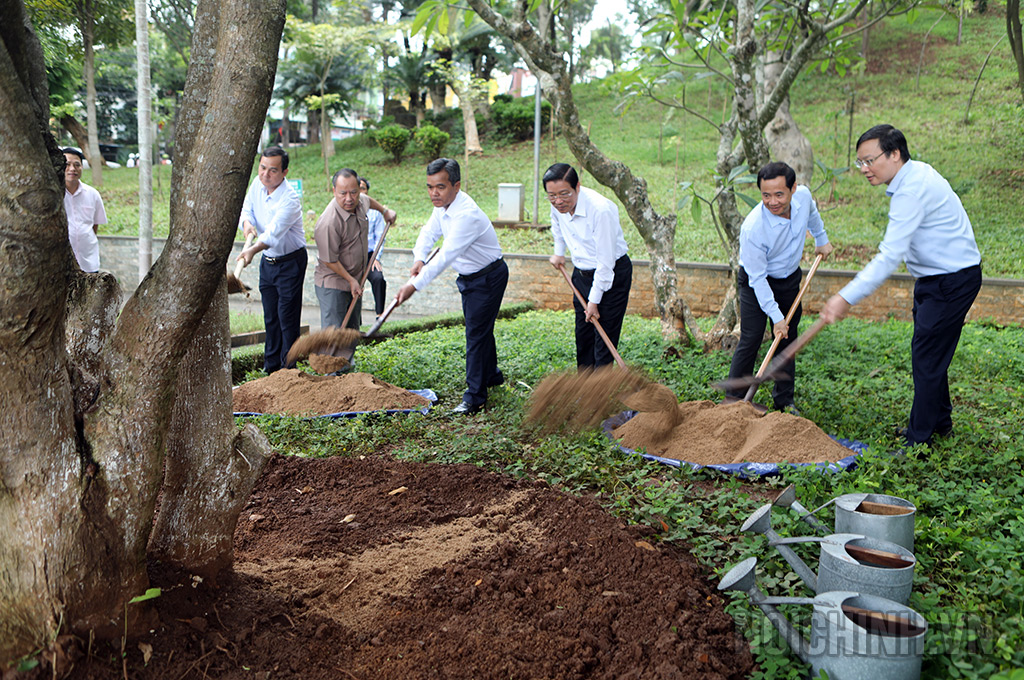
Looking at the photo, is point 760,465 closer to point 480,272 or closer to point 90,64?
point 480,272

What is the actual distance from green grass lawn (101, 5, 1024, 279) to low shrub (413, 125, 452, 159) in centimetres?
41

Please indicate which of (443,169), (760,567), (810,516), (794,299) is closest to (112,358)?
(760,567)

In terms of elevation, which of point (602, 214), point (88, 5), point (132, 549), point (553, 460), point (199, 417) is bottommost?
point (553, 460)

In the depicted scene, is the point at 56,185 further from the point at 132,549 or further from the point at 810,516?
the point at 810,516

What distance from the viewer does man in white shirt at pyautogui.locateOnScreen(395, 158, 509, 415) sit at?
205 inches

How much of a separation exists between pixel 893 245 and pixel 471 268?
278 cm

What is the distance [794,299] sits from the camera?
16.6 feet

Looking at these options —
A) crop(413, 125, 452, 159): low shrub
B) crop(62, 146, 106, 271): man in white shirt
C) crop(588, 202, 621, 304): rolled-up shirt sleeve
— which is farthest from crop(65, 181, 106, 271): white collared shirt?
crop(413, 125, 452, 159): low shrub

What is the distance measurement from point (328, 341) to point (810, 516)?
4.02 meters

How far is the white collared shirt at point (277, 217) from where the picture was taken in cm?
573

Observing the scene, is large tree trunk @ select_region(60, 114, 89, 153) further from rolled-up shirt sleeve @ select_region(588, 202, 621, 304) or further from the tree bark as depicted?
the tree bark

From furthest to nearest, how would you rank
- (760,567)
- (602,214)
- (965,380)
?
(965,380) → (602,214) → (760,567)

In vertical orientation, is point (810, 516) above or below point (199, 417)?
below

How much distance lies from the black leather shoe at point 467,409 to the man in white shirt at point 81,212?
3.69 m
